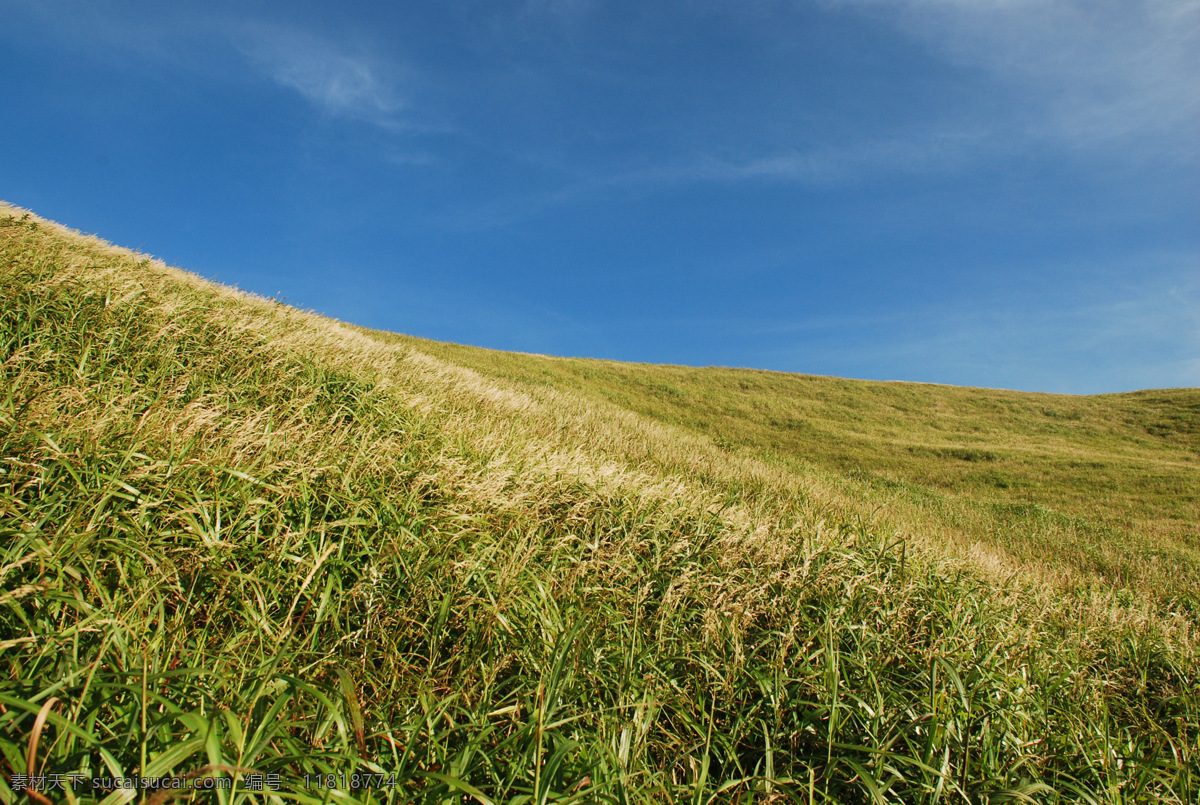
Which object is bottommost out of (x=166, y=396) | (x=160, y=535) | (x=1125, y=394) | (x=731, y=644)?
(x=731, y=644)

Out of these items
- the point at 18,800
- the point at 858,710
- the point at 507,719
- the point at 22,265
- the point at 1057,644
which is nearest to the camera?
the point at 18,800

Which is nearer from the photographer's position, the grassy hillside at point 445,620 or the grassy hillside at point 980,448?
the grassy hillside at point 445,620

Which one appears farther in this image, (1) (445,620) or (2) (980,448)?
(2) (980,448)

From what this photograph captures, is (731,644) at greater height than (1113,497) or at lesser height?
lesser

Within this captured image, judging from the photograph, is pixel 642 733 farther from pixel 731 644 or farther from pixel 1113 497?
pixel 1113 497

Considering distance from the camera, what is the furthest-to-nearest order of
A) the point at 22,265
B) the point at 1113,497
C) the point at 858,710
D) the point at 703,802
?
the point at 1113,497
the point at 22,265
the point at 858,710
the point at 703,802

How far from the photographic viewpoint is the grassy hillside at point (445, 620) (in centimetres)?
243

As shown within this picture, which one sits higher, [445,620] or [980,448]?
[980,448]

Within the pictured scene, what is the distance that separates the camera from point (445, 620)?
3336 millimetres

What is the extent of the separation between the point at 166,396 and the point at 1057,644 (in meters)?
9.22

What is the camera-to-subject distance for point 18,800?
176cm

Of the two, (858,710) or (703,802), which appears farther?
(858,710)

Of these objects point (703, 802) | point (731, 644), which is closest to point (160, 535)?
point (703, 802)

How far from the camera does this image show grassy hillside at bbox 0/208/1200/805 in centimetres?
243
